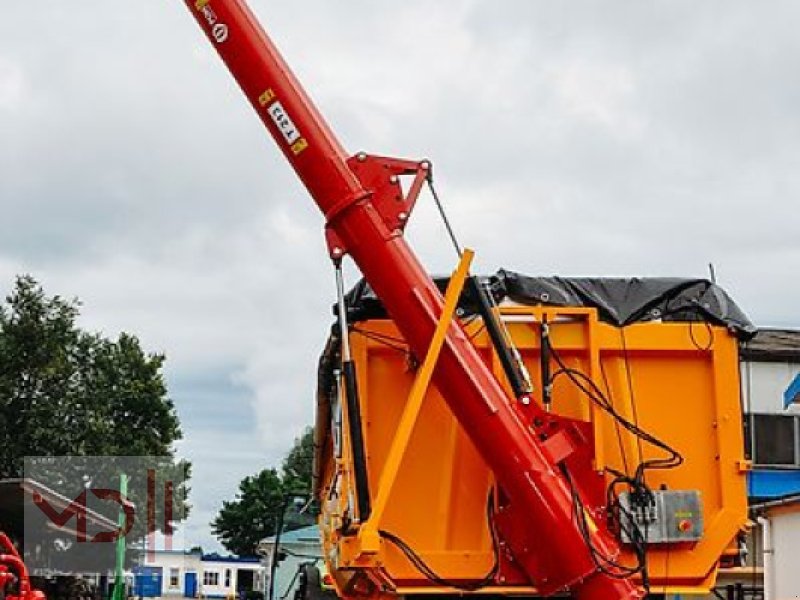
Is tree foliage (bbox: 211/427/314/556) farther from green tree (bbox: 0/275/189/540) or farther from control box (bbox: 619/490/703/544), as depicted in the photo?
control box (bbox: 619/490/703/544)

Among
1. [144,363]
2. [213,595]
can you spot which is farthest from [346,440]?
[213,595]

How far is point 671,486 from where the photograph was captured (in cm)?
657

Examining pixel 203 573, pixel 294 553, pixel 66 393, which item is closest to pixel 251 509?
pixel 203 573

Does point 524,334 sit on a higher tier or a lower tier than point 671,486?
higher

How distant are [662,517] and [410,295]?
177cm

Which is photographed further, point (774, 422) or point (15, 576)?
point (774, 422)

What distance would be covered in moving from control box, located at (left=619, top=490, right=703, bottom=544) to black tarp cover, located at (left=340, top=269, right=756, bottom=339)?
0.97 metres

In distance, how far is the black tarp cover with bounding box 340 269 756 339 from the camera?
6.71 meters

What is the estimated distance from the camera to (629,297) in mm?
6789

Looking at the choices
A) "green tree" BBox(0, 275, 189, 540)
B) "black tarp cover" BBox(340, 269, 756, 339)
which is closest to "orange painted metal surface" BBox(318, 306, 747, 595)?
"black tarp cover" BBox(340, 269, 756, 339)

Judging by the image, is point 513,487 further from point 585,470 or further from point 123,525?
point 123,525

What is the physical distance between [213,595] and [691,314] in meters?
75.4

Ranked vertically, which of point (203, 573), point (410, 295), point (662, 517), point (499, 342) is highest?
point (410, 295)

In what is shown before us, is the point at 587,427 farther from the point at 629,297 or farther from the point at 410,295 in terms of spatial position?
the point at 410,295
